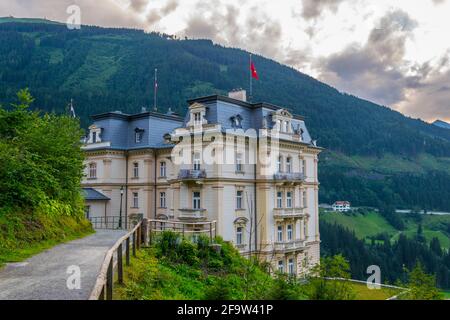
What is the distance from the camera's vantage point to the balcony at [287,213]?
39.0m

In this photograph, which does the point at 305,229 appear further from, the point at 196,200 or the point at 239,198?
the point at 196,200

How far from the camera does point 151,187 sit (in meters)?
45.7

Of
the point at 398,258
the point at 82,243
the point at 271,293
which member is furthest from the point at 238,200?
the point at 398,258

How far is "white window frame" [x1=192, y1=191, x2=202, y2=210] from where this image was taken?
37.3 metres

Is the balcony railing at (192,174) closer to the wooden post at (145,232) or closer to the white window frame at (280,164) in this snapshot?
the white window frame at (280,164)

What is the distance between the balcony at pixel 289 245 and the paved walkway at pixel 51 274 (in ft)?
78.2

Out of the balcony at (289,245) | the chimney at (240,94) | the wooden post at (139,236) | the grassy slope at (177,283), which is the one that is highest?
the chimney at (240,94)

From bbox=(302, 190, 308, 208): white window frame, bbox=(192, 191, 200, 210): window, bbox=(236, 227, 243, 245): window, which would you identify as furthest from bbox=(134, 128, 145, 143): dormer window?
bbox=(302, 190, 308, 208): white window frame

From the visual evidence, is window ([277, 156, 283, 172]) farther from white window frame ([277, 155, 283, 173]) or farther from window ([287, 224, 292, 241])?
window ([287, 224, 292, 241])

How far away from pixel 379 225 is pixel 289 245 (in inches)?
5007

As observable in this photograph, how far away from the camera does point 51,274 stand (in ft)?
39.3

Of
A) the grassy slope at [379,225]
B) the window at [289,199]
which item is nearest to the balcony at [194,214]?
the window at [289,199]

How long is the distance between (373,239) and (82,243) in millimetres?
126705
